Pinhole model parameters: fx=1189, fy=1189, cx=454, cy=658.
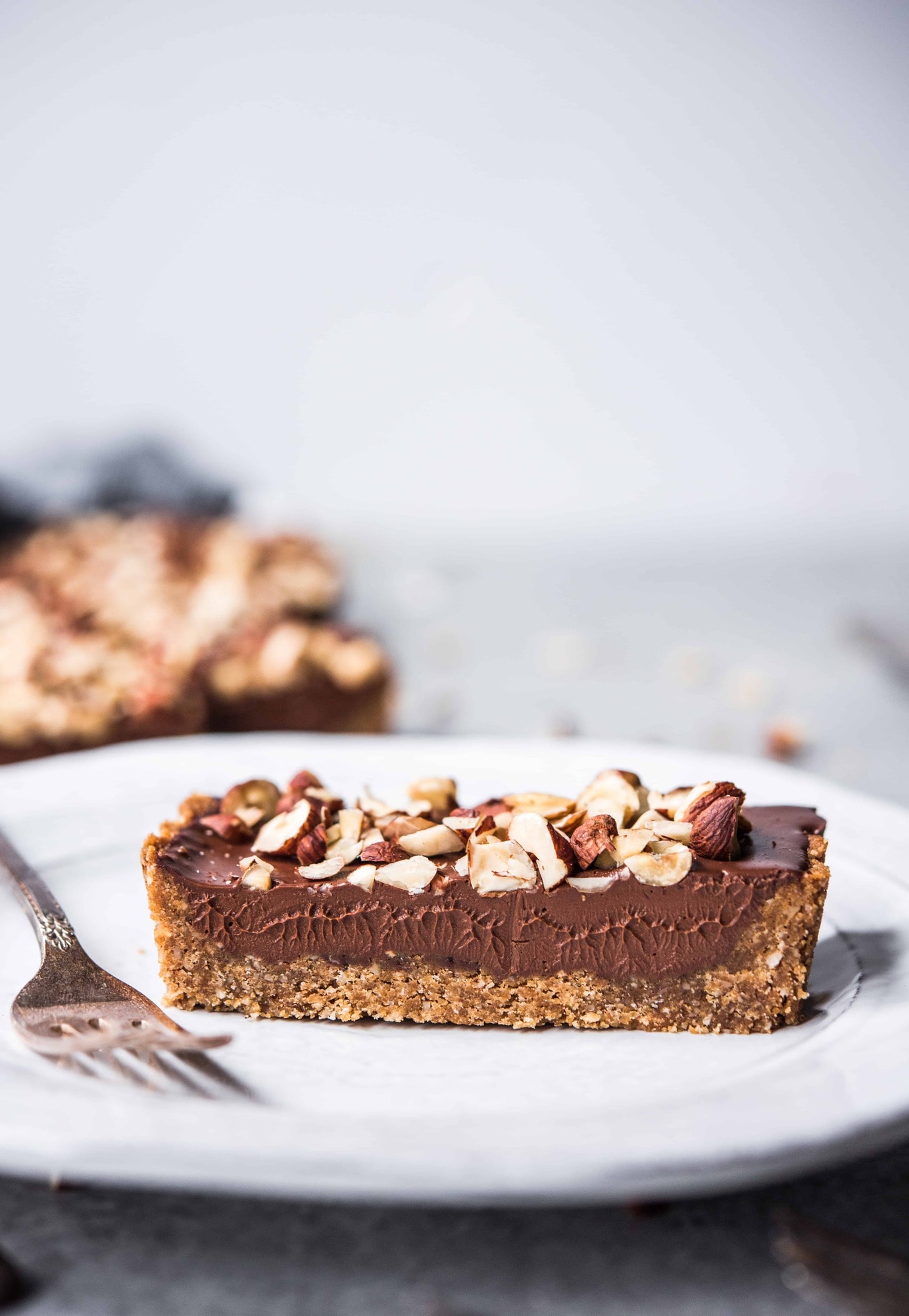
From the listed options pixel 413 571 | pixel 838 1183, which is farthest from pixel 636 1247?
pixel 413 571

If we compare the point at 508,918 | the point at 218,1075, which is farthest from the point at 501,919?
the point at 218,1075

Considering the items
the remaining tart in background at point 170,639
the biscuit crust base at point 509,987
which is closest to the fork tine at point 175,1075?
the biscuit crust base at point 509,987

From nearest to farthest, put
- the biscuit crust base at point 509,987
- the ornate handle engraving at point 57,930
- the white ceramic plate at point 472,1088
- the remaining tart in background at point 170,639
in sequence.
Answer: the white ceramic plate at point 472,1088 < the biscuit crust base at point 509,987 < the ornate handle engraving at point 57,930 < the remaining tart in background at point 170,639

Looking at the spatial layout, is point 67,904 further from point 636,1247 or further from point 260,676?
point 260,676

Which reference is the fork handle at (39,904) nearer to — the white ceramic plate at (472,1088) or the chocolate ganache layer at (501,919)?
the white ceramic plate at (472,1088)

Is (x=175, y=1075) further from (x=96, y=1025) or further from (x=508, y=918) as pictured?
(x=508, y=918)

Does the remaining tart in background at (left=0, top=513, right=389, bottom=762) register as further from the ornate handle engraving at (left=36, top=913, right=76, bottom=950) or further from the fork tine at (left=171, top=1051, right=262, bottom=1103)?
the fork tine at (left=171, top=1051, right=262, bottom=1103)
